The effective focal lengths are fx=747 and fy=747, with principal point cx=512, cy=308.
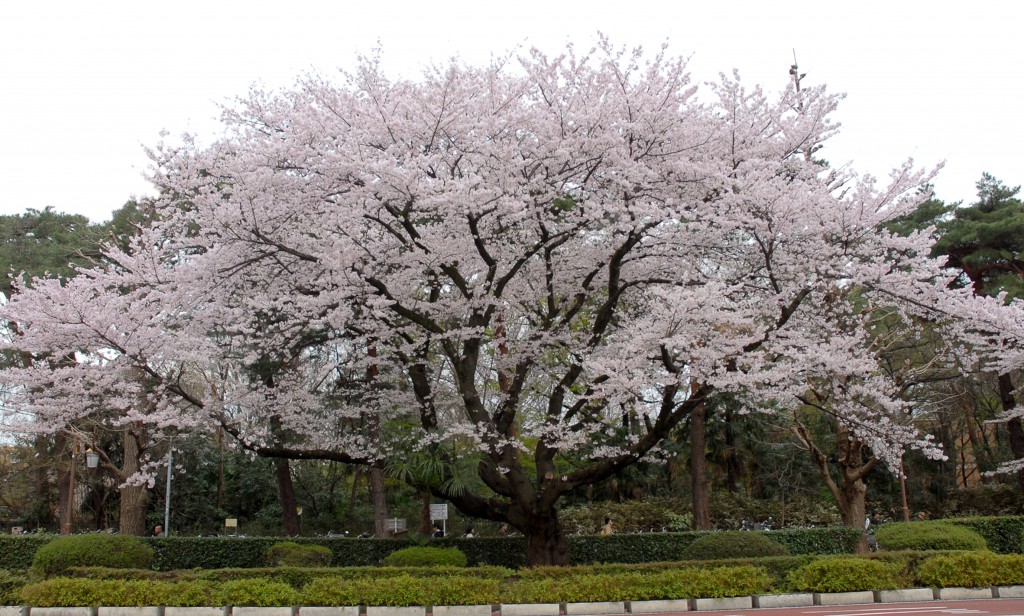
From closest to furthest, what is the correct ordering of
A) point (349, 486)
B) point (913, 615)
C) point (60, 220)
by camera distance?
point (913, 615) → point (60, 220) → point (349, 486)

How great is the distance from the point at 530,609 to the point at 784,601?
3.55 m

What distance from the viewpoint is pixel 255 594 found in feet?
33.4

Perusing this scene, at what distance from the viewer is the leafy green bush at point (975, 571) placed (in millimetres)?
10609

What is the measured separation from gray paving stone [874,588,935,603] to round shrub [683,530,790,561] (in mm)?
2305

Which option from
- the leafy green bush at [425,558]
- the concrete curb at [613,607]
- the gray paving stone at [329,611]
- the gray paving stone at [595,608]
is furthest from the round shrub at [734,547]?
the gray paving stone at [329,611]

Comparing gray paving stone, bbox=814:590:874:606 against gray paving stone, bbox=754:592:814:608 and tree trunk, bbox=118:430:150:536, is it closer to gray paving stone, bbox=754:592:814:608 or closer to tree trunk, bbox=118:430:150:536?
gray paving stone, bbox=754:592:814:608

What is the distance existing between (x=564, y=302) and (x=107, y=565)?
9782mm

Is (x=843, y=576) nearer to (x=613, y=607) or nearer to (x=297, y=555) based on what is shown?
(x=613, y=607)

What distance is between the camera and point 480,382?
23562 mm

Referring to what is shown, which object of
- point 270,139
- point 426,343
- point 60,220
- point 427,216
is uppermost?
point 60,220

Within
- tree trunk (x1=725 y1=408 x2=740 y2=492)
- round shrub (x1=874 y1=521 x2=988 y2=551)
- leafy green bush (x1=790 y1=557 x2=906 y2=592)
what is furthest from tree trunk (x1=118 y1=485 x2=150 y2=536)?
tree trunk (x1=725 y1=408 x2=740 y2=492)

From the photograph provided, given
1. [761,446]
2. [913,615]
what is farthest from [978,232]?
[913,615]

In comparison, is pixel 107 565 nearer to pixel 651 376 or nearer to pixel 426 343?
pixel 426 343

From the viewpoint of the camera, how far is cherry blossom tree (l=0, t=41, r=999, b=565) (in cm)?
1107
